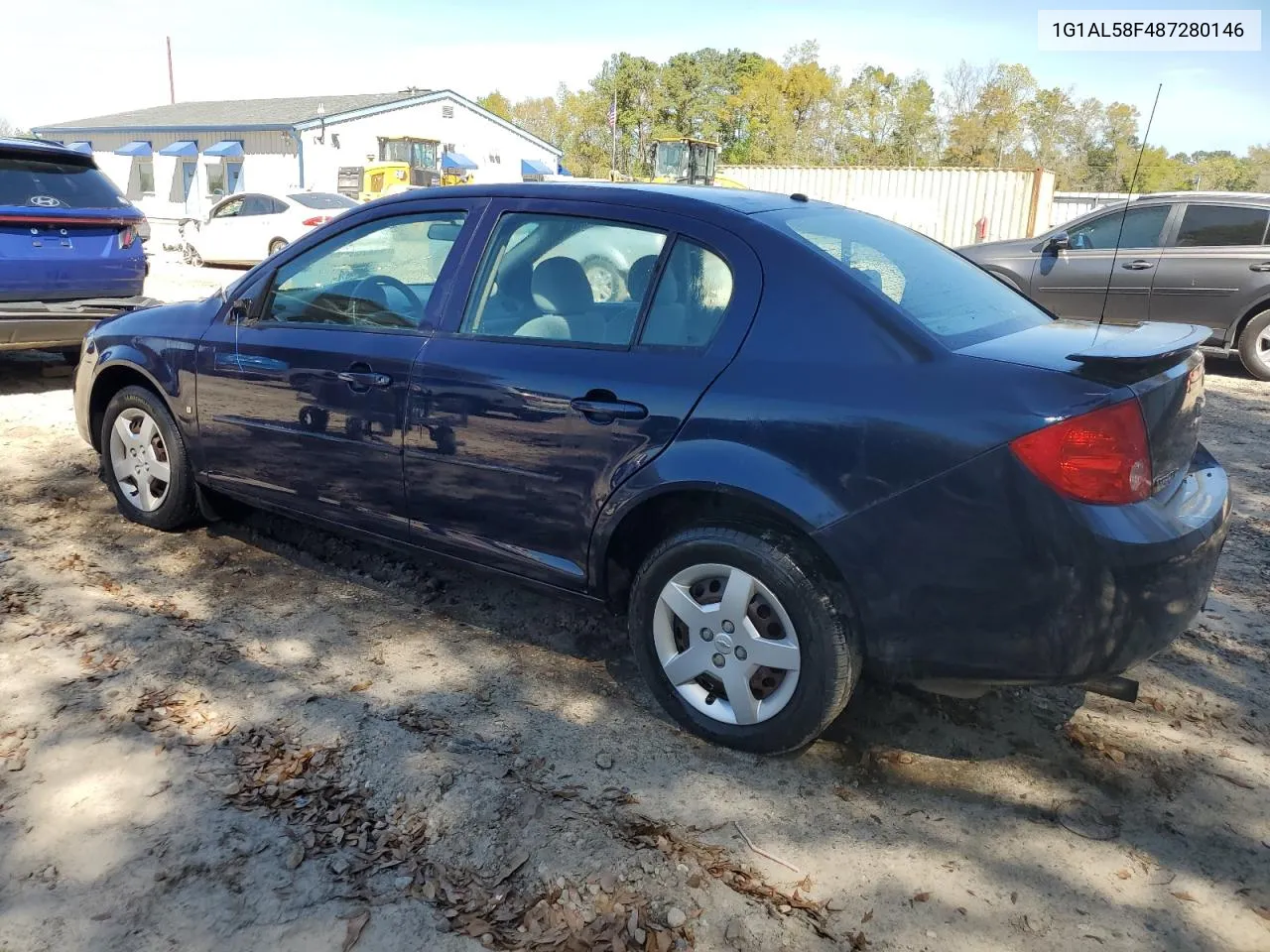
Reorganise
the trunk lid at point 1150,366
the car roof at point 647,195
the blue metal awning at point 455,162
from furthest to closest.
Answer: the blue metal awning at point 455,162, the car roof at point 647,195, the trunk lid at point 1150,366

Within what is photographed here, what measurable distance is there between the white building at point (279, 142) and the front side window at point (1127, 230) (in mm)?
27953

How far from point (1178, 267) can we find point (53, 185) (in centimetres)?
960

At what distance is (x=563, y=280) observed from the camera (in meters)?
3.50

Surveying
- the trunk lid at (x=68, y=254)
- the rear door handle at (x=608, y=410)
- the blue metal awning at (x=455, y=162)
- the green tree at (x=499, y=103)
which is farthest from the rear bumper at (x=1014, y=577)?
the green tree at (x=499, y=103)

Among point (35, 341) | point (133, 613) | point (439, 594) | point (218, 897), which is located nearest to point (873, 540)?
point (218, 897)

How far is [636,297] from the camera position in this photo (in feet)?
10.6

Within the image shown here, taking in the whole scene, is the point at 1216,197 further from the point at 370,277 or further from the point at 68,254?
the point at 68,254

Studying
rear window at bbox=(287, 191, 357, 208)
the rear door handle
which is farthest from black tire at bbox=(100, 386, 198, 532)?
rear window at bbox=(287, 191, 357, 208)

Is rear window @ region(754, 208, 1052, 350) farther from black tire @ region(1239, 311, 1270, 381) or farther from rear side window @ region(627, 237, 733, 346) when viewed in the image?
black tire @ region(1239, 311, 1270, 381)

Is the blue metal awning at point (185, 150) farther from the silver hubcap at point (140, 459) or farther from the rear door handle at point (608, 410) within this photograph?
the rear door handle at point (608, 410)

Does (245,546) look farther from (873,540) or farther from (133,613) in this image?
(873,540)

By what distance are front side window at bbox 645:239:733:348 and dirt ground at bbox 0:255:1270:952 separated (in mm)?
1253

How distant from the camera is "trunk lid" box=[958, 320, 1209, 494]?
8.59 feet

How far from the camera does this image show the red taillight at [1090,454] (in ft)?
8.25
